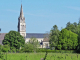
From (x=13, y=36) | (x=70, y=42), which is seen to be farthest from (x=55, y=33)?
(x=13, y=36)

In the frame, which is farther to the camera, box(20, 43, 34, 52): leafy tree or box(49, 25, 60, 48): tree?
box(49, 25, 60, 48): tree

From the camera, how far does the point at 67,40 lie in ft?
245

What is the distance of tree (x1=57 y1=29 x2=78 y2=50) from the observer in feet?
241

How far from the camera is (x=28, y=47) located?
61438 mm

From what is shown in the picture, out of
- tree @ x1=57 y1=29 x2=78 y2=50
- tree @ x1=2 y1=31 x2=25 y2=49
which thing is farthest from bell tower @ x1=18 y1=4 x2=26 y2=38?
tree @ x1=57 y1=29 x2=78 y2=50

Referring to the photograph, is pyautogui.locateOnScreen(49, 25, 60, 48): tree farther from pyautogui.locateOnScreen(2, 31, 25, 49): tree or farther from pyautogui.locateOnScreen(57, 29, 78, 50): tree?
pyautogui.locateOnScreen(2, 31, 25, 49): tree

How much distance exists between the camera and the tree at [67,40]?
2896 inches

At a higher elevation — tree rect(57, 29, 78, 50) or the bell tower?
the bell tower

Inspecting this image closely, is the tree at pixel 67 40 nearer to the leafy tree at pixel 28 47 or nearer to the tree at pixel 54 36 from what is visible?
the tree at pixel 54 36

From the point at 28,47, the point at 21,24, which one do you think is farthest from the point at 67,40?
the point at 21,24

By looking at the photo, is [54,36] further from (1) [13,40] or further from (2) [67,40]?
(1) [13,40]

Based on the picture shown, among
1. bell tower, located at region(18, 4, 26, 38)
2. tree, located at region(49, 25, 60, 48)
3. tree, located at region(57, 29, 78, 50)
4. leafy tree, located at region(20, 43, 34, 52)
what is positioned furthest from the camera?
bell tower, located at region(18, 4, 26, 38)

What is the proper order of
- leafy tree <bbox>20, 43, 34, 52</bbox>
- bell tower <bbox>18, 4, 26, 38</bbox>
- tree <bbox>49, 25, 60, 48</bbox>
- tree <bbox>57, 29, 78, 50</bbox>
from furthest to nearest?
1. bell tower <bbox>18, 4, 26, 38</bbox>
2. tree <bbox>49, 25, 60, 48</bbox>
3. tree <bbox>57, 29, 78, 50</bbox>
4. leafy tree <bbox>20, 43, 34, 52</bbox>

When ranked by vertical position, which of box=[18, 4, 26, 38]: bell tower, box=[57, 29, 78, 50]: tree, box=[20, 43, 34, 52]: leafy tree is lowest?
box=[20, 43, 34, 52]: leafy tree
